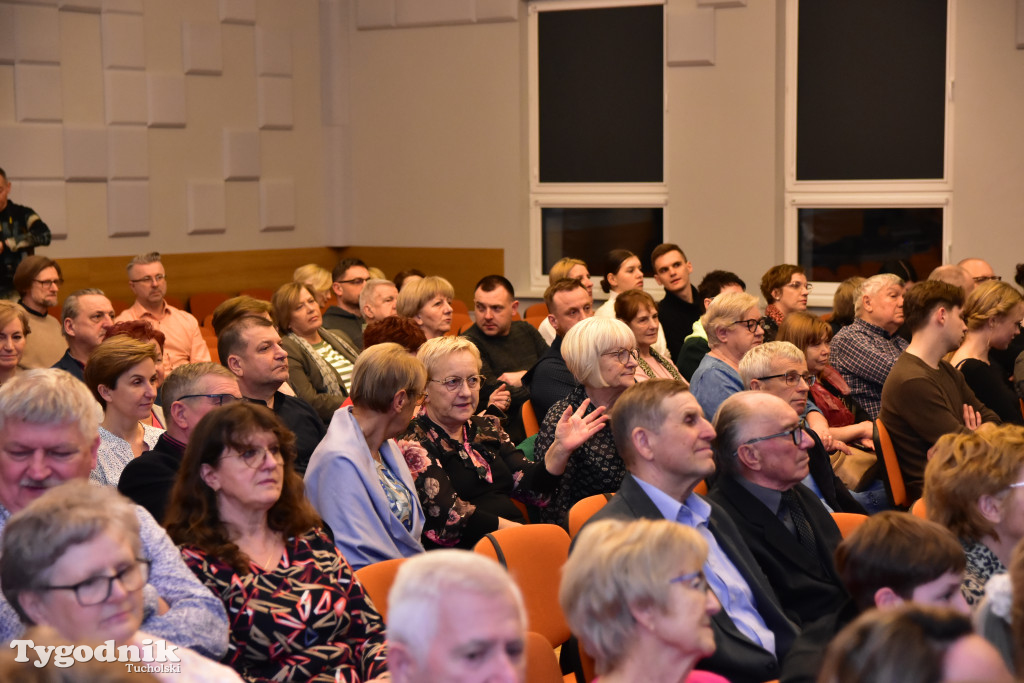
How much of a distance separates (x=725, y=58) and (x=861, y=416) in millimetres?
3878

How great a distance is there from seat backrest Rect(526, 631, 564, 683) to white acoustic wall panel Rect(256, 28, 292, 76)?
7.53 meters

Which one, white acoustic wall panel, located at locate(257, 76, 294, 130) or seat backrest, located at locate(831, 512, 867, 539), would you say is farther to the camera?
white acoustic wall panel, located at locate(257, 76, 294, 130)

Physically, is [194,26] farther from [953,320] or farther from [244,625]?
[244,625]

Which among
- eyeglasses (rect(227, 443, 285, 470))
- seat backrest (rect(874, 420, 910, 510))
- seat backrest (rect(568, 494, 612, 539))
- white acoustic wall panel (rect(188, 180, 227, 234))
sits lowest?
seat backrest (rect(874, 420, 910, 510))

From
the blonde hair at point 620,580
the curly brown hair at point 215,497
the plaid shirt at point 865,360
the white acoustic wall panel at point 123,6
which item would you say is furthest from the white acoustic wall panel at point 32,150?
the blonde hair at point 620,580

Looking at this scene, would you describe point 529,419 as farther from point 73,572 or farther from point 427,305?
point 73,572

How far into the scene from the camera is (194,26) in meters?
8.61

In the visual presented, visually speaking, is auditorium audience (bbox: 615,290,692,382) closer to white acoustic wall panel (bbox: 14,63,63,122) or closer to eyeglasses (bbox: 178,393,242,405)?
eyeglasses (bbox: 178,393,242,405)

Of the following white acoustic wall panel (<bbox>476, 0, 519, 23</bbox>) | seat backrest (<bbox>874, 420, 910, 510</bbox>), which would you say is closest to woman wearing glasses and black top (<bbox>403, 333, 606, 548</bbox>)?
seat backrest (<bbox>874, 420, 910, 510</bbox>)

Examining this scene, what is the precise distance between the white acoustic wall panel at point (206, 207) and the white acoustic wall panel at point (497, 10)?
8.28ft

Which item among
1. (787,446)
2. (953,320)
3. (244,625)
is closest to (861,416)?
(953,320)

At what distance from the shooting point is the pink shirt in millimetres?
6305

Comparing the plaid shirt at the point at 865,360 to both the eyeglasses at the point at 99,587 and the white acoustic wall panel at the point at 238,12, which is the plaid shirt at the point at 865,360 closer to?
the eyeglasses at the point at 99,587

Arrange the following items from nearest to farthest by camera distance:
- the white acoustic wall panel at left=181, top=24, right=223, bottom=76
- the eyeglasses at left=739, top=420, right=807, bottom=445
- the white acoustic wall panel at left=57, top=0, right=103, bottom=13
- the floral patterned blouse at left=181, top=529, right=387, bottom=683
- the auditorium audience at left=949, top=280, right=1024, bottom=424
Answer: the floral patterned blouse at left=181, top=529, right=387, bottom=683 → the eyeglasses at left=739, top=420, right=807, bottom=445 → the auditorium audience at left=949, top=280, right=1024, bottom=424 → the white acoustic wall panel at left=57, top=0, right=103, bottom=13 → the white acoustic wall panel at left=181, top=24, right=223, bottom=76
